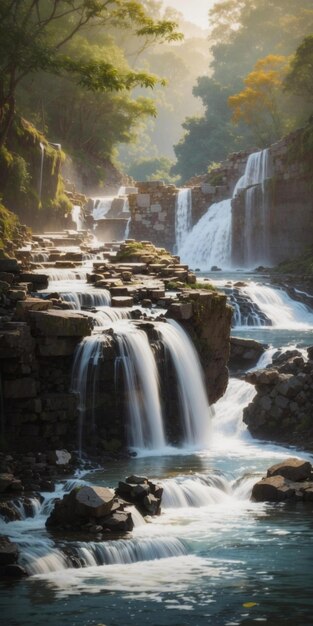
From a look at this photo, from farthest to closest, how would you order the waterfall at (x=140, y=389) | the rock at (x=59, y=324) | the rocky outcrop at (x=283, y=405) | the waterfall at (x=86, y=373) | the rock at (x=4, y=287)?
the rocky outcrop at (x=283, y=405) < the rock at (x=4, y=287) < the waterfall at (x=140, y=389) < the waterfall at (x=86, y=373) < the rock at (x=59, y=324)

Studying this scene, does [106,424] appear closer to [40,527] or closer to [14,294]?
[14,294]

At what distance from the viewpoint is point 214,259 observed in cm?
5353

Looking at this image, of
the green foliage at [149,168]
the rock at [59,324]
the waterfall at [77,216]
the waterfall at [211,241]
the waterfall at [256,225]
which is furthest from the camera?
the green foliage at [149,168]

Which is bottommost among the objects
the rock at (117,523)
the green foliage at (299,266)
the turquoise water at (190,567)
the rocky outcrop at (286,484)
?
the turquoise water at (190,567)

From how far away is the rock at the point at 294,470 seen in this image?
1900 centimetres

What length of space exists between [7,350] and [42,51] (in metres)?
17.3

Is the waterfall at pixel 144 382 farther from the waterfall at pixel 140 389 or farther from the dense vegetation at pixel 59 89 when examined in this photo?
the dense vegetation at pixel 59 89

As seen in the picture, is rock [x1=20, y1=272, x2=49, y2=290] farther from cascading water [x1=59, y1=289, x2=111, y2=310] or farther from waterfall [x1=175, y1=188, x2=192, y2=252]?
waterfall [x1=175, y1=188, x2=192, y2=252]

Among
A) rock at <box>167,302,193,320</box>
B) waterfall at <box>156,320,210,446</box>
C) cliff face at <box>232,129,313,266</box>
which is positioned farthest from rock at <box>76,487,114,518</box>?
cliff face at <box>232,129,313,266</box>

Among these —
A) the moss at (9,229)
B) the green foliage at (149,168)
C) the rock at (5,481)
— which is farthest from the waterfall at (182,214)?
the green foliage at (149,168)

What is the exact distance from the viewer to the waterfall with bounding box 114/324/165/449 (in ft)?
73.3

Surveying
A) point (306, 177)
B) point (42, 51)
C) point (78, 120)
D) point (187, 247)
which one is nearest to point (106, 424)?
point (42, 51)

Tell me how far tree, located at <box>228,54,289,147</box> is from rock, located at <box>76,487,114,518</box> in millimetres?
52459

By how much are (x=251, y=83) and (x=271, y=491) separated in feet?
170
